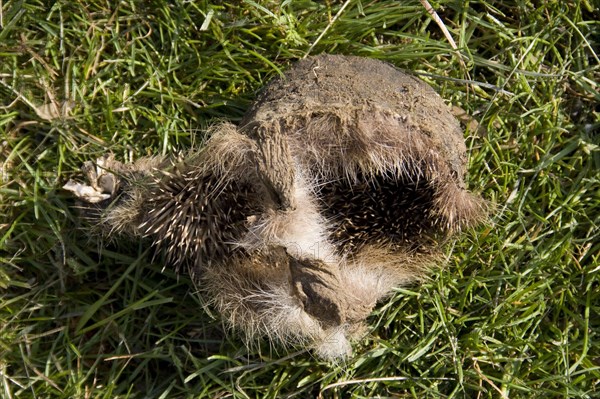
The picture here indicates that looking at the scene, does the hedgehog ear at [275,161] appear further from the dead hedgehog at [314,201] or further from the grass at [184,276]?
the grass at [184,276]

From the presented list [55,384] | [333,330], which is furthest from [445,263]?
[55,384]

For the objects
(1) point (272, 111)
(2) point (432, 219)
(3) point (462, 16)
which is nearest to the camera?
(1) point (272, 111)

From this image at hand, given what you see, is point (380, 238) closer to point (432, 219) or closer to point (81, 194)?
point (432, 219)

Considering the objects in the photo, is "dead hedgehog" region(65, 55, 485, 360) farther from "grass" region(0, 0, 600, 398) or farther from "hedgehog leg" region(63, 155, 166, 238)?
"grass" region(0, 0, 600, 398)

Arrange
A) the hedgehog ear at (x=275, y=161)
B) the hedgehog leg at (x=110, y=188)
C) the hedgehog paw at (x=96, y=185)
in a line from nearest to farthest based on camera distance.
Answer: the hedgehog ear at (x=275, y=161) < the hedgehog leg at (x=110, y=188) < the hedgehog paw at (x=96, y=185)

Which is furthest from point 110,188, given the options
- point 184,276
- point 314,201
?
point 314,201

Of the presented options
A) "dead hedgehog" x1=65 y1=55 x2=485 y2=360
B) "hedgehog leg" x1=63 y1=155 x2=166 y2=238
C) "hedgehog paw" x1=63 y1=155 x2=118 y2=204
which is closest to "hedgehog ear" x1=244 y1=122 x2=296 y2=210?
"dead hedgehog" x1=65 y1=55 x2=485 y2=360

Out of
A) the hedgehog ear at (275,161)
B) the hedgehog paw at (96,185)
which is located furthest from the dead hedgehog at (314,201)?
the hedgehog paw at (96,185)
